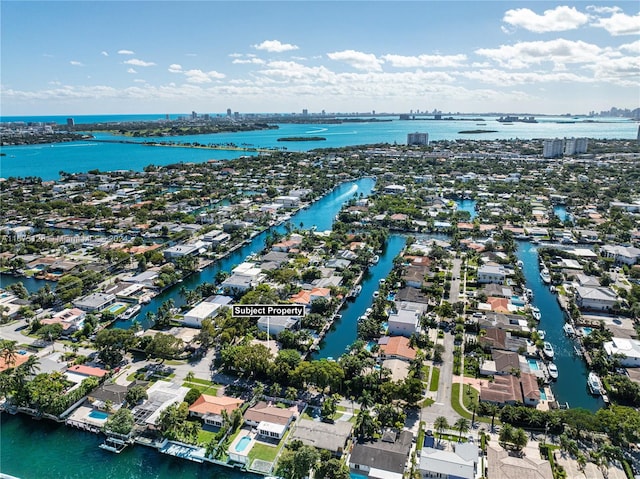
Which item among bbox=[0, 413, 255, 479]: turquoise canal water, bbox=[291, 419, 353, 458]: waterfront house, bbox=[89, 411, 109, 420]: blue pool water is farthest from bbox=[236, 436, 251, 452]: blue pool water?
bbox=[89, 411, 109, 420]: blue pool water

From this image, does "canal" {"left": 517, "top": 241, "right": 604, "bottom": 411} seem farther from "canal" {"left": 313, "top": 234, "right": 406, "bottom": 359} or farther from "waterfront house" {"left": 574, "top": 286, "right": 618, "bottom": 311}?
"canal" {"left": 313, "top": 234, "right": 406, "bottom": 359}

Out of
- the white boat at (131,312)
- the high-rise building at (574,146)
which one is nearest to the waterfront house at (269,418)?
the white boat at (131,312)

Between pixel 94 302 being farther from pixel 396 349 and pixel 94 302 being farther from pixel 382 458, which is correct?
pixel 382 458

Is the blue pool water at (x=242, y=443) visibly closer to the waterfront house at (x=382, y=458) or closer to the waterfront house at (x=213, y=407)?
the waterfront house at (x=213, y=407)

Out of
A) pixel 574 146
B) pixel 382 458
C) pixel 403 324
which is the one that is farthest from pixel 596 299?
pixel 574 146

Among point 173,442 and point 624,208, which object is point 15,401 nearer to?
point 173,442

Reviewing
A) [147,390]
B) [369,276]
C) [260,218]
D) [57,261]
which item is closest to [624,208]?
[369,276]
